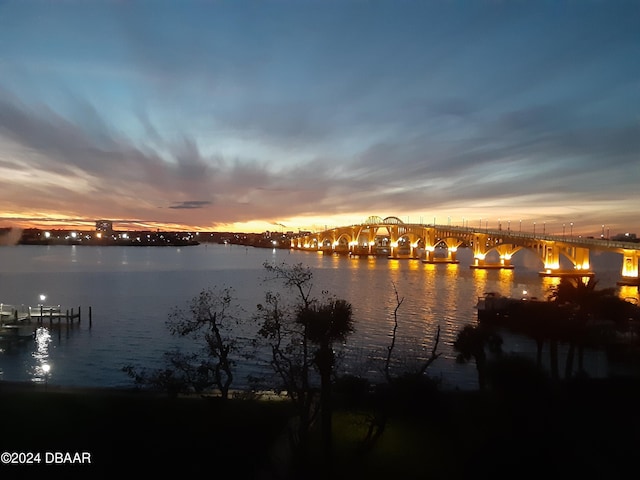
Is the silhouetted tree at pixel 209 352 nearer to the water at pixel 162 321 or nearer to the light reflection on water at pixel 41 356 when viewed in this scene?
the water at pixel 162 321

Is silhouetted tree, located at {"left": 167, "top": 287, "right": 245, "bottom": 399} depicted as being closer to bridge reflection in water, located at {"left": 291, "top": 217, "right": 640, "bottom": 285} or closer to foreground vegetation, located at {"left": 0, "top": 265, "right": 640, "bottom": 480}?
foreground vegetation, located at {"left": 0, "top": 265, "right": 640, "bottom": 480}

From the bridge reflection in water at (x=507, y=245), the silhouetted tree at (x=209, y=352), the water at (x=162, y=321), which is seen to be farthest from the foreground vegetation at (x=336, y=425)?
the bridge reflection in water at (x=507, y=245)

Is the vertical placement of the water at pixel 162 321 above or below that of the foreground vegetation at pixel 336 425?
below

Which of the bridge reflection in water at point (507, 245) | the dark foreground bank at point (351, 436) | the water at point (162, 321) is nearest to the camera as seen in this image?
the dark foreground bank at point (351, 436)

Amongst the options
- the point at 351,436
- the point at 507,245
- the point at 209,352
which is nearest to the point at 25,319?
the point at 209,352

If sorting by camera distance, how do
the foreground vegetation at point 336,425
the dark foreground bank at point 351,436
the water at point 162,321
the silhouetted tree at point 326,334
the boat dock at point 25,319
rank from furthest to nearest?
the boat dock at point 25,319 < the water at point 162,321 < the silhouetted tree at point 326,334 < the foreground vegetation at point 336,425 < the dark foreground bank at point 351,436

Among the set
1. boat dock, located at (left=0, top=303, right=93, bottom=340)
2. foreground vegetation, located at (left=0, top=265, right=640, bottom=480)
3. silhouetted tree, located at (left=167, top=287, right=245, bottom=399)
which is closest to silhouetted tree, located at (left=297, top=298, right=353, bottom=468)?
foreground vegetation, located at (left=0, top=265, right=640, bottom=480)

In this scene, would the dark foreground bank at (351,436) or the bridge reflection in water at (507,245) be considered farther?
the bridge reflection in water at (507,245)

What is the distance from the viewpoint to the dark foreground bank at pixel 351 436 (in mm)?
11203

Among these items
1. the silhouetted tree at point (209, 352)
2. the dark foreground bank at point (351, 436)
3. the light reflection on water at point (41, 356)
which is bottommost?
the light reflection on water at point (41, 356)

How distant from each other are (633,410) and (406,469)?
667 cm

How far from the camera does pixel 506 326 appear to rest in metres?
35.5

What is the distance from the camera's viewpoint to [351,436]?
42.5 ft

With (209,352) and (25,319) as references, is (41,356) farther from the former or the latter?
(209,352)
